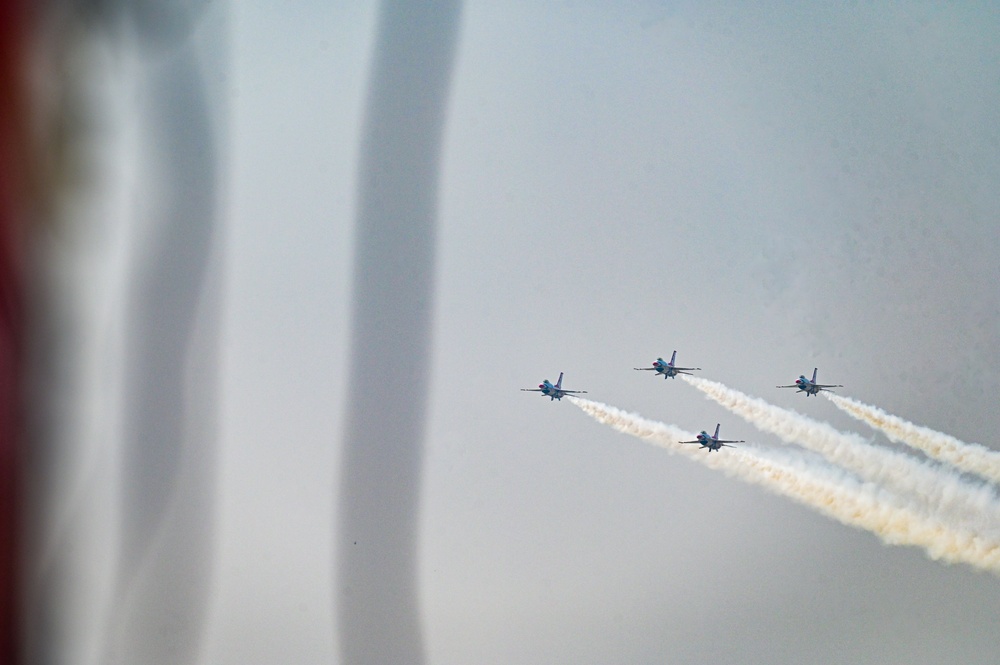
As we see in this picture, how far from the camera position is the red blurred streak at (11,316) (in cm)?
433

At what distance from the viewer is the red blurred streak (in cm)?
433

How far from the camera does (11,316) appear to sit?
14.1ft

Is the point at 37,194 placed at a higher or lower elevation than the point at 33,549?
higher

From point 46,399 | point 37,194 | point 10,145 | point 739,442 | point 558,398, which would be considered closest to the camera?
point 10,145

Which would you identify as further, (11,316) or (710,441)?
(710,441)

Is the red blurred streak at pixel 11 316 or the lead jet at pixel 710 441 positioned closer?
the red blurred streak at pixel 11 316

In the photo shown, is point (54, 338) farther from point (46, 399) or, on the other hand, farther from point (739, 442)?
point (739, 442)

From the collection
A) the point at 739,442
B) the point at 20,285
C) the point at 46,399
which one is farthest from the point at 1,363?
the point at 739,442

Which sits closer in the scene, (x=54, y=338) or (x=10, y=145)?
(x=10, y=145)

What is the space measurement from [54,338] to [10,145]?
4.64 feet

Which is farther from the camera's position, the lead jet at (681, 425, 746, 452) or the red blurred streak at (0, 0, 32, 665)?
the lead jet at (681, 425, 746, 452)

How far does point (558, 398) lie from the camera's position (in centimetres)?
5625

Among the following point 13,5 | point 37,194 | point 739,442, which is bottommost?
point 739,442

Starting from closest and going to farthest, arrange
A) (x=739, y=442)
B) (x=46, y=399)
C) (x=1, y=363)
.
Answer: (x=1, y=363) → (x=46, y=399) → (x=739, y=442)
